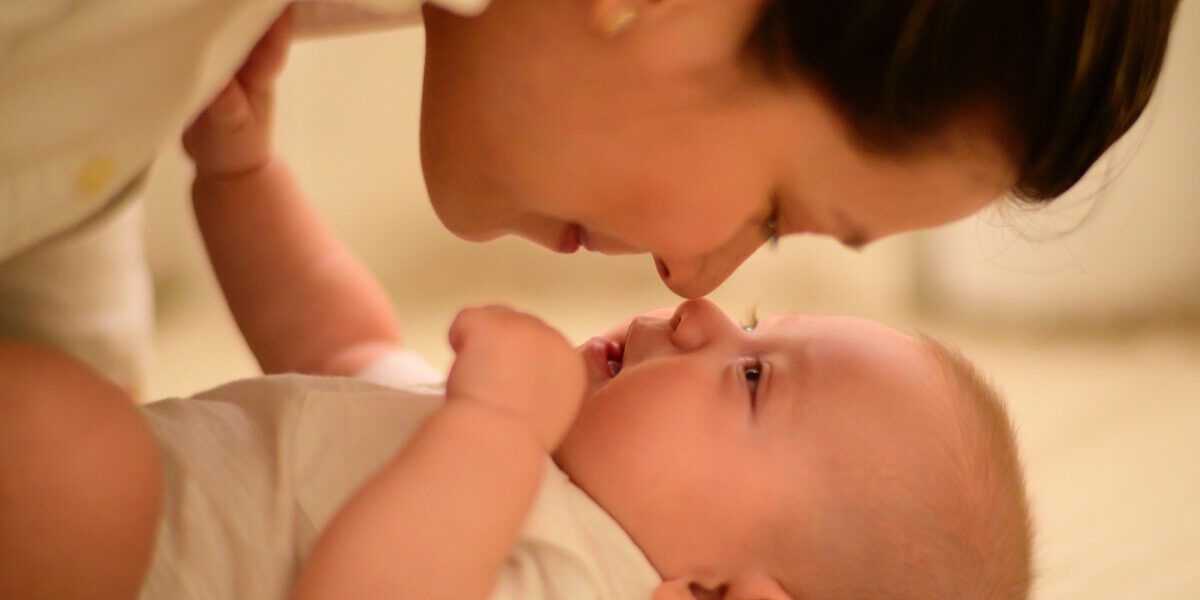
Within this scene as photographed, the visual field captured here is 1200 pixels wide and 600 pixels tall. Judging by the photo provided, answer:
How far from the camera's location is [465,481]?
2.22 feet

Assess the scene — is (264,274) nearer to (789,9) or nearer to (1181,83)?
(789,9)

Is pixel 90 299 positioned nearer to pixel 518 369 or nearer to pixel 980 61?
pixel 518 369

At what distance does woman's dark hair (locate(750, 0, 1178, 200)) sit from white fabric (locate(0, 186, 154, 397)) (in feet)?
1.69

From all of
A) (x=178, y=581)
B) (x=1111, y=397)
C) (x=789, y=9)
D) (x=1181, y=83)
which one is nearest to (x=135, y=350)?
(x=178, y=581)

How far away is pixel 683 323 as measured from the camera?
858mm

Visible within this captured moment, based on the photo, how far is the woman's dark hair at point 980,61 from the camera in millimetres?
630

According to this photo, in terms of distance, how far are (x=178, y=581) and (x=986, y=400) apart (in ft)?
1.76

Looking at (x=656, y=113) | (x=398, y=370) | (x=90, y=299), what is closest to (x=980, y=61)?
(x=656, y=113)

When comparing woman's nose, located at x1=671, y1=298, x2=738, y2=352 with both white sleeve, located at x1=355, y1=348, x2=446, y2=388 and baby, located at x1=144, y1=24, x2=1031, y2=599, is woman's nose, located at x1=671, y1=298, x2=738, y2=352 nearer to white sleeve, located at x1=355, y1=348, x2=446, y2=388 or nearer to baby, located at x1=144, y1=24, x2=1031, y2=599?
baby, located at x1=144, y1=24, x2=1031, y2=599

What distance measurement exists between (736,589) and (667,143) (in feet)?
0.94

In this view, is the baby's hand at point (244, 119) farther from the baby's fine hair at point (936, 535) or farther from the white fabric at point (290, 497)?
the baby's fine hair at point (936, 535)

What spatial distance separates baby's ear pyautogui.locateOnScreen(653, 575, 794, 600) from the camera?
2.53ft

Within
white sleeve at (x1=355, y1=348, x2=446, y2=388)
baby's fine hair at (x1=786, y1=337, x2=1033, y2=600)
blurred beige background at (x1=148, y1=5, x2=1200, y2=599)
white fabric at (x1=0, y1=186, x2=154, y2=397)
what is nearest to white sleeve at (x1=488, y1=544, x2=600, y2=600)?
baby's fine hair at (x1=786, y1=337, x2=1033, y2=600)

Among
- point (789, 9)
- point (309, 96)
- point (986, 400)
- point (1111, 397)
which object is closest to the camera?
point (789, 9)
